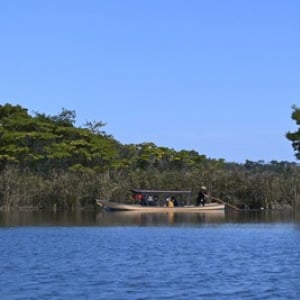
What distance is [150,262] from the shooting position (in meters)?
23.8

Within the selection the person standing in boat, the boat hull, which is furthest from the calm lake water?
the person standing in boat

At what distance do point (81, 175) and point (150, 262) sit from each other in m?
37.2

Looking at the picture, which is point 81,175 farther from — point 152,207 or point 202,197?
point 202,197

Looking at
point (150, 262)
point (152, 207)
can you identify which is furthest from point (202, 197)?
point (150, 262)

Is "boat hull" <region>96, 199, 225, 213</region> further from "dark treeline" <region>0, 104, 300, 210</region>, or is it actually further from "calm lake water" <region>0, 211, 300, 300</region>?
"calm lake water" <region>0, 211, 300, 300</region>

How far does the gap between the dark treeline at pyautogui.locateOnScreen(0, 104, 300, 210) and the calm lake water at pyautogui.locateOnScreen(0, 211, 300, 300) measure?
705 inches

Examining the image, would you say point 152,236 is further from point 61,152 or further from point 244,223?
point 61,152

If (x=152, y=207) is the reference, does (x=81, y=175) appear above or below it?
above

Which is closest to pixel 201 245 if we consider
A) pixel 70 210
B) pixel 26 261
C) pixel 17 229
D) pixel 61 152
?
pixel 26 261

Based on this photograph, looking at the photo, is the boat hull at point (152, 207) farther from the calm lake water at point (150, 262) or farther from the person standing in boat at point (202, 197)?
the calm lake water at point (150, 262)

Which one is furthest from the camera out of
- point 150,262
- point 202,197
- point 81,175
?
point 81,175

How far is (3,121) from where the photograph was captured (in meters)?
71.1

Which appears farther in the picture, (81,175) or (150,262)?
(81,175)

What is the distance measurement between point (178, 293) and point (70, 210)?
129ft
